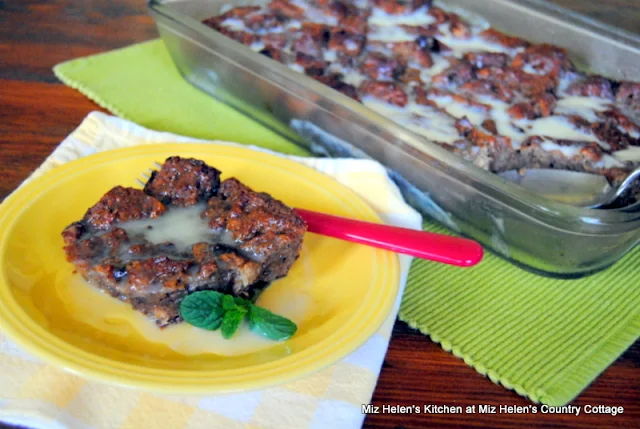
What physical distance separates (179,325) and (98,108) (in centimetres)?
Result: 82

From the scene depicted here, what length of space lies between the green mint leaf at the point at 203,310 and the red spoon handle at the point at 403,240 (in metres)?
0.24

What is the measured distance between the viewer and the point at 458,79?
1.48 meters

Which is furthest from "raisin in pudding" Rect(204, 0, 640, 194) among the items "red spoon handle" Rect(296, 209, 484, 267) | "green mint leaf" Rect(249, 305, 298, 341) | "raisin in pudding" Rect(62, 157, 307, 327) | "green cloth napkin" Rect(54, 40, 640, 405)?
"green mint leaf" Rect(249, 305, 298, 341)

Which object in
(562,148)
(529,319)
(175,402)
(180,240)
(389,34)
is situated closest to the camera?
(175,402)

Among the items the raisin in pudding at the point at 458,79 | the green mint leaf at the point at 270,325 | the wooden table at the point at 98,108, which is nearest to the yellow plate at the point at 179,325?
the green mint leaf at the point at 270,325

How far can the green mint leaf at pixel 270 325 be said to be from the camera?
852mm

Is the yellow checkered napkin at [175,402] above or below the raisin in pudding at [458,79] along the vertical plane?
below

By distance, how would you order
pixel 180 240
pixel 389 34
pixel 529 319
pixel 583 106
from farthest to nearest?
pixel 389 34 < pixel 583 106 < pixel 529 319 < pixel 180 240

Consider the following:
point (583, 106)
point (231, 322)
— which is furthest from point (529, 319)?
point (583, 106)

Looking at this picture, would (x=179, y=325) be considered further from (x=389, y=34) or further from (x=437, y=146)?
(x=389, y=34)

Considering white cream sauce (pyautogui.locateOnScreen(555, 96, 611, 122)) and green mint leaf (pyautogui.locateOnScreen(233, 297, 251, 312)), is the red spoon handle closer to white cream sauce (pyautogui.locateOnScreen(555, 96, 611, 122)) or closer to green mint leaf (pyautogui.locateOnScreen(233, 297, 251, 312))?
green mint leaf (pyautogui.locateOnScreen(233, 297, 251, 312))

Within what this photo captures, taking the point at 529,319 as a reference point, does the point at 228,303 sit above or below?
above

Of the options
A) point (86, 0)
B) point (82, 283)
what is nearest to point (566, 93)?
point (82, 283)

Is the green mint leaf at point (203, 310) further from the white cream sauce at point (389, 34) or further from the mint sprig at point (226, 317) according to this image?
the white cream sauce at point (389, 34)
